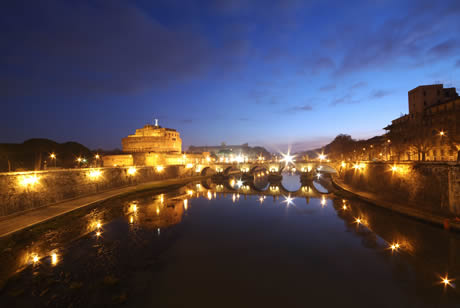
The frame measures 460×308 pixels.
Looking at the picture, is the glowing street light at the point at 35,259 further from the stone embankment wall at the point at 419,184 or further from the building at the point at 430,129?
the building at the point at 430,129

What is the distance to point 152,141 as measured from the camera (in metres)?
81.9

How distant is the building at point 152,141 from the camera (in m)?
81.9

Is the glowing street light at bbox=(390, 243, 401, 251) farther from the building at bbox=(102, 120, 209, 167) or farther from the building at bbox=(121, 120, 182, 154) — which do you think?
the building at bbox=(121, 120, 182, 154)

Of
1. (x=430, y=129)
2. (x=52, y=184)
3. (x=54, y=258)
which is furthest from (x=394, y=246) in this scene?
(x=52, y=184)

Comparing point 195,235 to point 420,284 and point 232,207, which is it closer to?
point 232,207

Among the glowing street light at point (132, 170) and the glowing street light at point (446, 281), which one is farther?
the glowing street light at point (132, 170)

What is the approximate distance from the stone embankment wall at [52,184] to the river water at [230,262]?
16.4ft

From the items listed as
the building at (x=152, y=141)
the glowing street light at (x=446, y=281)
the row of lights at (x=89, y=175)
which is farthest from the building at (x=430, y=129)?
Answer: the building at (x=152, y=141)

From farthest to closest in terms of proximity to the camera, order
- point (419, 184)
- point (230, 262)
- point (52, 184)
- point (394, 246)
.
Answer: point (52, 184)
point (419, 184)
point (394, 246)
point (230, 262)

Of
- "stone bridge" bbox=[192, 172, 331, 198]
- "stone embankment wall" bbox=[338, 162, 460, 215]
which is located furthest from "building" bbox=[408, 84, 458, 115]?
"stone bridge" bbox=[192, 172, 331, 198]

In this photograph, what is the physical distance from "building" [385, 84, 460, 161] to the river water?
1648 centimetres

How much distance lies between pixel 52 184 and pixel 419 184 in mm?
Answer: 43659

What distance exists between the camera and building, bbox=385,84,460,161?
100ft

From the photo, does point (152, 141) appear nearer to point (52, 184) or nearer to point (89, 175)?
point (89, 175)
